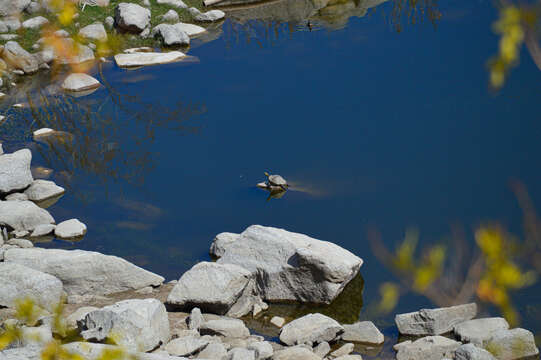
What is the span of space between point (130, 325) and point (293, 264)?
1.35 m

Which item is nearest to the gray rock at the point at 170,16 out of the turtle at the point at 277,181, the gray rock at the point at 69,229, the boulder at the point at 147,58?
the boulder at the point at 147,58

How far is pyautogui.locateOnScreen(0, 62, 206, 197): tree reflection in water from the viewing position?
22.6ft

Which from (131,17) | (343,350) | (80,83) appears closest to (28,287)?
(343,350)

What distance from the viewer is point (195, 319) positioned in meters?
4.47

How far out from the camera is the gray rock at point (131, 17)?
371 inches

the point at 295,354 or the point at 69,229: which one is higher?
the point at 69,229

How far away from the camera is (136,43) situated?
9352 mm

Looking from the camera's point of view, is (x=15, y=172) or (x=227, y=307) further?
(x=15, y=172)

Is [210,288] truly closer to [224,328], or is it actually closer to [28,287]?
[224,328]

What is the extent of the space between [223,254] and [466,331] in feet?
5.99

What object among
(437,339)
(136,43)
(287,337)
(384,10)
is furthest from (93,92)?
(437,339)

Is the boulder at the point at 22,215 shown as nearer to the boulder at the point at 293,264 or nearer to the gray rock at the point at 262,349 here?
the boulder at the point at 293,264

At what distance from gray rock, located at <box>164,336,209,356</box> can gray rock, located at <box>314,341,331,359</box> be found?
2.04 ft

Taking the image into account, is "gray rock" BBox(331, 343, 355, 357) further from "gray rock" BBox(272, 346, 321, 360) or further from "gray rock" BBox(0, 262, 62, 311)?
"gray rock" BBox(0, 262, 62, 311)
